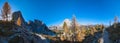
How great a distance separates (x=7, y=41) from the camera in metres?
83.8

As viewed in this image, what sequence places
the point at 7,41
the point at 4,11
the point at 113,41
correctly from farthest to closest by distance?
the point at 4,11, the point at 113,41, the point at 7,41

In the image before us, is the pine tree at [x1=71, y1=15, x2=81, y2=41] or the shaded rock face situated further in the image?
the pine tree at [x1=71, y1=15, x2=81, y2=41]

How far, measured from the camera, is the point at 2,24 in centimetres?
10225

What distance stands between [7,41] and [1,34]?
3926 millimetres

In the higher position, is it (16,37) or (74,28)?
(74,28)

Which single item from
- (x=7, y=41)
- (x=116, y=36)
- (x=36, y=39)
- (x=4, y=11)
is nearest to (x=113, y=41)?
(x=116, y=36)

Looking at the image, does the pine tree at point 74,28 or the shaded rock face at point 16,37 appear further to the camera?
the pine tree at point 74,28

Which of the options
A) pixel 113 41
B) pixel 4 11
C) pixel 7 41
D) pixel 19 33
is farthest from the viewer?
pixel 4 11

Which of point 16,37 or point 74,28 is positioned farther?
point 74,28

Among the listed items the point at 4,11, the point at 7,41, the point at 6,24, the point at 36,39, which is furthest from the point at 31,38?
the point at 4,11

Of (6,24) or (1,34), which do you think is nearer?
(1,34)

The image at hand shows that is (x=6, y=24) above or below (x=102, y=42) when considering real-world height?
above

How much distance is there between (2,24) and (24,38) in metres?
18.0

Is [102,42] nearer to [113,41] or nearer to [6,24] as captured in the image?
[113,41]
